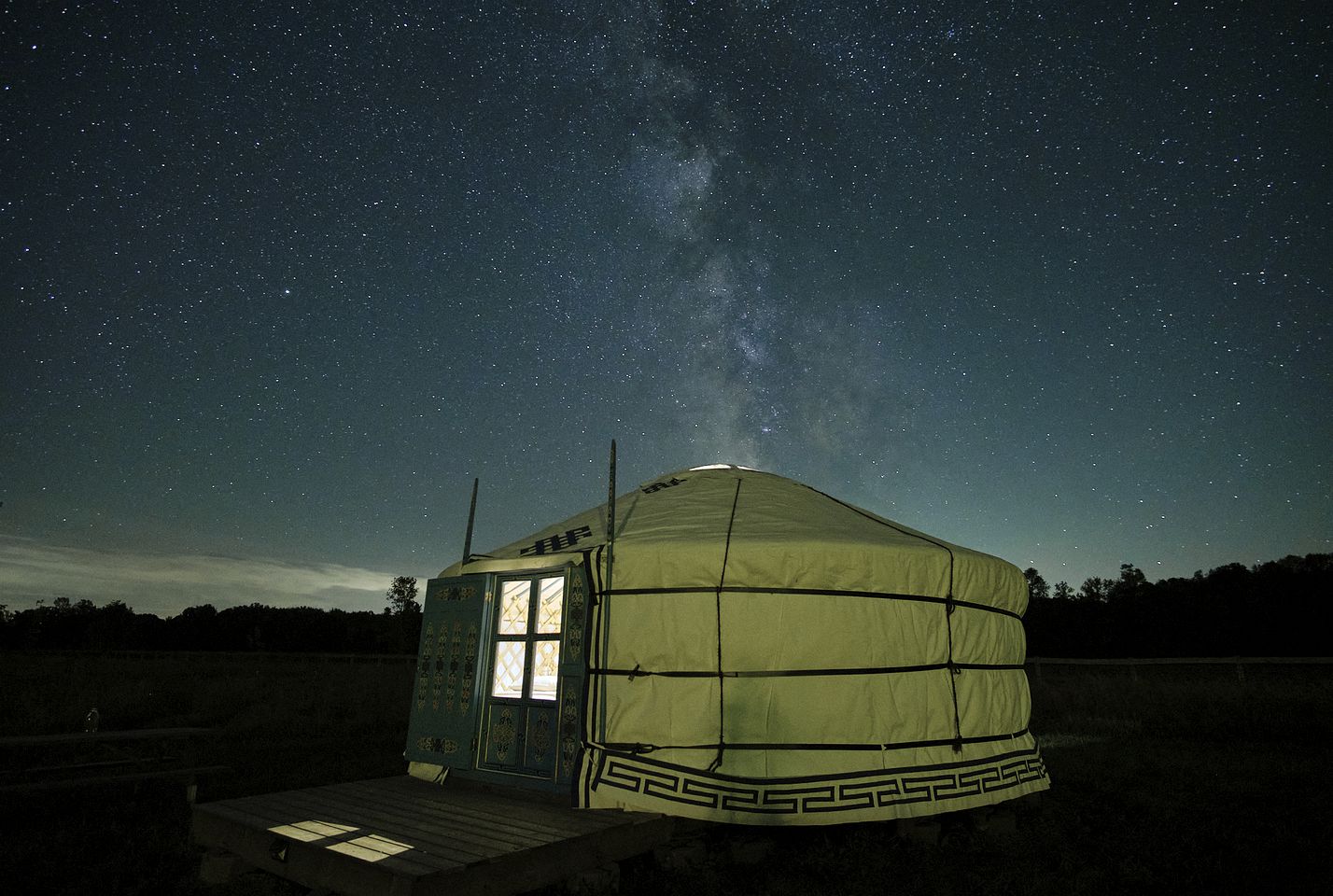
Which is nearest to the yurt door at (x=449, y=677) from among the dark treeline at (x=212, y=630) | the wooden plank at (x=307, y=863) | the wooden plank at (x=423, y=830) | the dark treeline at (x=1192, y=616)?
the wooden plank at (x=423, y=830)

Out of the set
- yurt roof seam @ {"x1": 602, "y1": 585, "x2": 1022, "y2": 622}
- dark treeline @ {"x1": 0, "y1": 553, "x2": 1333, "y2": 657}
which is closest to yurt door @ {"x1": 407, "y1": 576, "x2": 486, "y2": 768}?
yurt roof seam @ {"x1": 602, "y1": 585, "x2": 1022, "y2": 622}

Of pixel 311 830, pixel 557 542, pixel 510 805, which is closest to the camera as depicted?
pixel 311 830

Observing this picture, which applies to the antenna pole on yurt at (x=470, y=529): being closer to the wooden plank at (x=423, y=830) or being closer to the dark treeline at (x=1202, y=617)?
the wooden plank at (x=423, y=830)

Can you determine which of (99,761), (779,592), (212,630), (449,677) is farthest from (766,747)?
(212,630)

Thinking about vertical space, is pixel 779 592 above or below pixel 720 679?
above

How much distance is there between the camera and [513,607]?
4.58 meters

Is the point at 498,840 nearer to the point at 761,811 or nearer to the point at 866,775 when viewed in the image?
the point at 761,811

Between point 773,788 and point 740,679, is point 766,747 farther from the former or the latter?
point 740,679

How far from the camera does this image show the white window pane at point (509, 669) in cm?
428

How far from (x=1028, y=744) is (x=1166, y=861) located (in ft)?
3.50

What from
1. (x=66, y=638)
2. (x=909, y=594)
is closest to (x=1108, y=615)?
(x=909, y=594)

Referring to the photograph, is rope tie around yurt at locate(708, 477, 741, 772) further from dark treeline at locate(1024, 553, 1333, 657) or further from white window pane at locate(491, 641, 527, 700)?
dark treeline at locate(1024, 553, 1333, 657)

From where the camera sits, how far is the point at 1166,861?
11.6 feet

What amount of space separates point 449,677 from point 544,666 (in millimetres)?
646
